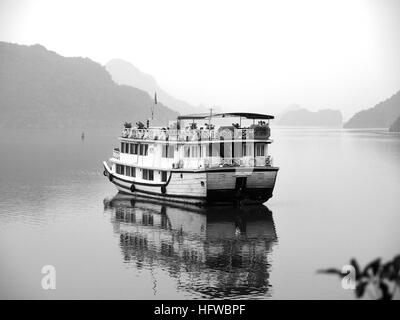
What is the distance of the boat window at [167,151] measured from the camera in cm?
5081

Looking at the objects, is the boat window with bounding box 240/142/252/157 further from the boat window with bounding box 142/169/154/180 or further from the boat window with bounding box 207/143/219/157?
the boat window with bounding box 142/169/154/180

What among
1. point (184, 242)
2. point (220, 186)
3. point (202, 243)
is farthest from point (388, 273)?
point (220, 186)

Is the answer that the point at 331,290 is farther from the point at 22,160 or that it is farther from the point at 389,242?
the point at 22,160

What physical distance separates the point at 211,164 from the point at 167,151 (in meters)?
5.48

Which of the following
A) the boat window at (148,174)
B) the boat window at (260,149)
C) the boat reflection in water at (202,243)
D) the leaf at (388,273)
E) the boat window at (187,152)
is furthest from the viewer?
the boat window at (148,174)

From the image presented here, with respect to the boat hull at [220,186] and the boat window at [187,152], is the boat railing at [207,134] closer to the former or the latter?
the boat window at [187,152]

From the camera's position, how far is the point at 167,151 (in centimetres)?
5116

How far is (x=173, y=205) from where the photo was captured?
163 ft

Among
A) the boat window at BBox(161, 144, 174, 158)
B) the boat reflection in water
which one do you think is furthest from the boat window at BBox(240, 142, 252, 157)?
the boat window at BBox(161, 144, 174, 158)

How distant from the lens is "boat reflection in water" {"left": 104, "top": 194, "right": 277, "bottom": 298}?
29.6 meters

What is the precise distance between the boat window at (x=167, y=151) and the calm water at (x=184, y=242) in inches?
172

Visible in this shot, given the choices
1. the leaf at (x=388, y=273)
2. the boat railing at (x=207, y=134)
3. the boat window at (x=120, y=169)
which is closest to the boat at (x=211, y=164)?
the boat railing at (x=207, y=134)
